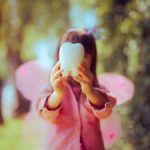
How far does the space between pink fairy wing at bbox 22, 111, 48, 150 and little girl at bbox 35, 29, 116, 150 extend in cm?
2

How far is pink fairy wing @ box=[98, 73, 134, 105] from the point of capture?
3.37ft

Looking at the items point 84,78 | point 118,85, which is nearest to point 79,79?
point 84,78

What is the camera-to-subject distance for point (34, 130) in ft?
3.29

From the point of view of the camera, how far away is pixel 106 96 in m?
0.97

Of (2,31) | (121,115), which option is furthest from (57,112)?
(2,31)

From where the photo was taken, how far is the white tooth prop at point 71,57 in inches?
35.2

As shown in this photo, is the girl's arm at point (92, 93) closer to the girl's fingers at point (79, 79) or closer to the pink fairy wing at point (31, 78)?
the girl's fingers at point (79, 79)

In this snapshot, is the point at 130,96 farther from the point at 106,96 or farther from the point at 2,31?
the point at 2,31

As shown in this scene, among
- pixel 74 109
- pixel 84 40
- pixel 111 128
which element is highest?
pixel 84 40

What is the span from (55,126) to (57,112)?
1.4 inches

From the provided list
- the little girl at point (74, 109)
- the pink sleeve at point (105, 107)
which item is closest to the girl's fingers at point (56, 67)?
the little girl at point (74, 109)

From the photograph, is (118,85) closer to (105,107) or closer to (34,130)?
(105,107)

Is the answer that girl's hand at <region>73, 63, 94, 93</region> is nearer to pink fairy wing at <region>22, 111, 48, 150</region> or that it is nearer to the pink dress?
the pink dress

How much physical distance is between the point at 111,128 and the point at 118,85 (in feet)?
0.36
